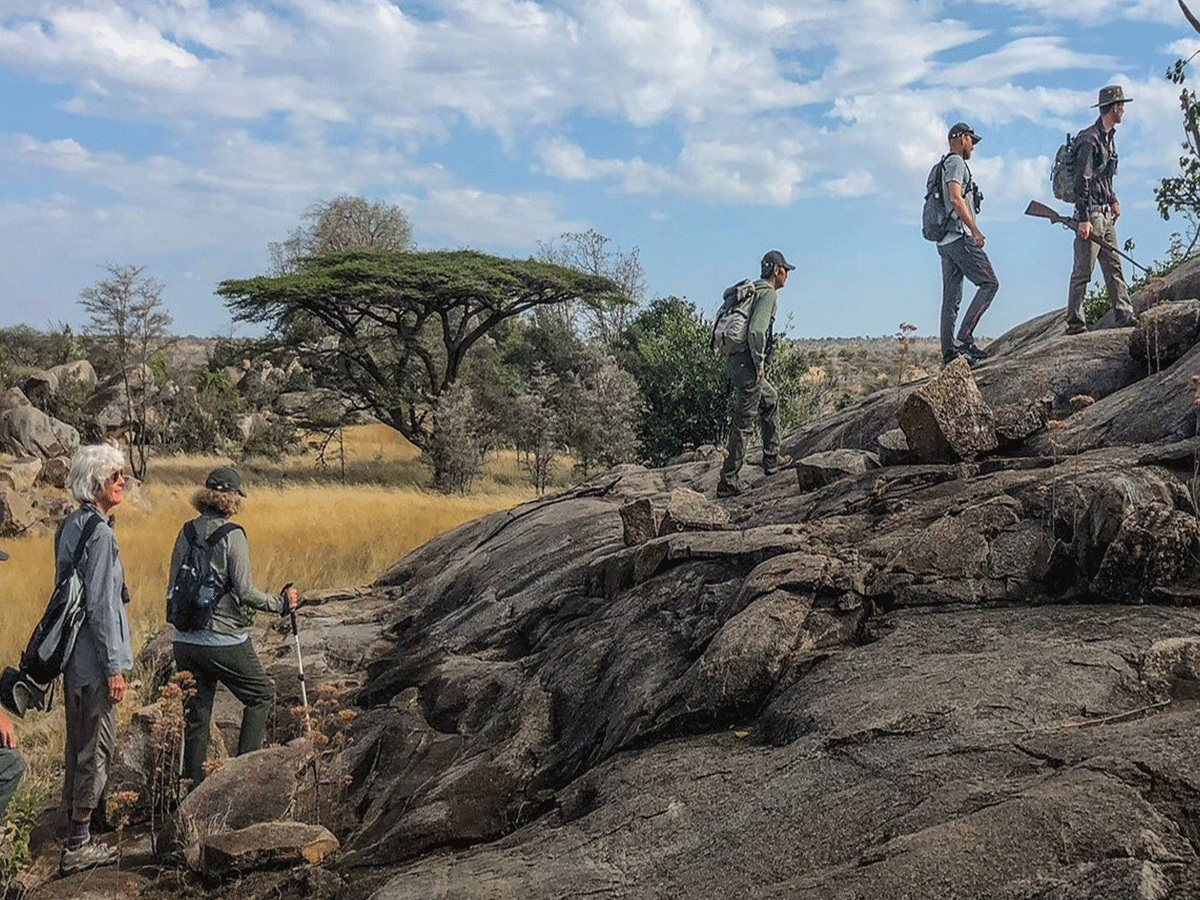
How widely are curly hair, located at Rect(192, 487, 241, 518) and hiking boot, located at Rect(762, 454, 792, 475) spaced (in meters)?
4.88

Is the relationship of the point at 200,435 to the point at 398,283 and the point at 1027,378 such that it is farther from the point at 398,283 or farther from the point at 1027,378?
the point at 1027,378

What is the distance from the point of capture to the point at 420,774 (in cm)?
643

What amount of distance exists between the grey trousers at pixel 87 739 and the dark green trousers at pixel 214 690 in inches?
24.6

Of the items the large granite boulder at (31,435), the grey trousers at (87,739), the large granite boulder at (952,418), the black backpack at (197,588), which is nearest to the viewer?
the grey trousers at (87,739)

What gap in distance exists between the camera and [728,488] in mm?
9477

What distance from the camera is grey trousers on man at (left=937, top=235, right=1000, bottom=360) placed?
9.50 metres

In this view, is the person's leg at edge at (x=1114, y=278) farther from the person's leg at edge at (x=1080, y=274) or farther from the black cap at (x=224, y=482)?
the black cap at (x=224, y=482)

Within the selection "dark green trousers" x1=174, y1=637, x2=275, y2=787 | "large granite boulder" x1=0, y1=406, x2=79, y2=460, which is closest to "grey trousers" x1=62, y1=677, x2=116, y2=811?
"dark green trousers" x1=174, y1=637, x2=275, y2=787

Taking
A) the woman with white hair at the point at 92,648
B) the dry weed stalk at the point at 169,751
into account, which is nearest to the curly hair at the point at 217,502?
the woman with white hair at the point at 92,648

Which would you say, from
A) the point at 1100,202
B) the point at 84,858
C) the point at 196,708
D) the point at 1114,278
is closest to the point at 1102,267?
the point at 1114,278

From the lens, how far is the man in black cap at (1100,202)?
31.3ft

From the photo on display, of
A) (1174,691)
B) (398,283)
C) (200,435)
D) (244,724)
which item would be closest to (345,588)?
(244,724)

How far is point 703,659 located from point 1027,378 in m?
4.95

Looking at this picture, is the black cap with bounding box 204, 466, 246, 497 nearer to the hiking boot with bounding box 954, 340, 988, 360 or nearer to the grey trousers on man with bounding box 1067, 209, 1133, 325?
the hiking boot with bounding box 954, 340, 988, 360
